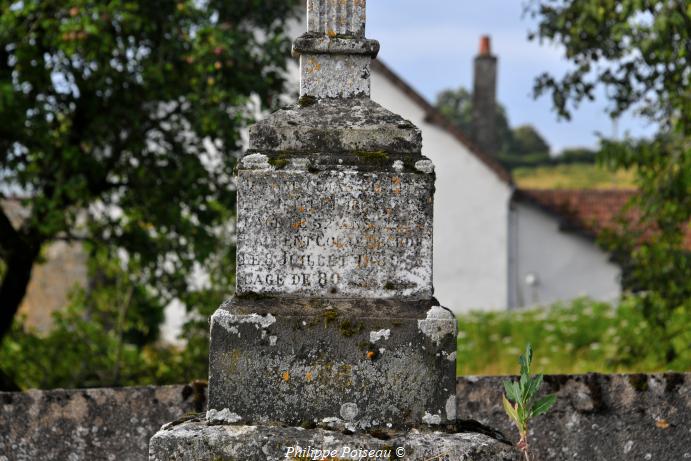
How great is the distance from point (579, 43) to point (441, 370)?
5.80 metres

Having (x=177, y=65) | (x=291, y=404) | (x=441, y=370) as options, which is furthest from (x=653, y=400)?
(x=177, y=65)

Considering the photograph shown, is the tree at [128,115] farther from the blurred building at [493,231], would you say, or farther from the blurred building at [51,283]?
the blurred building at [493,231]

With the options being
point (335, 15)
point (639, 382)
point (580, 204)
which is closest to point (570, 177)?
point (580, 204)

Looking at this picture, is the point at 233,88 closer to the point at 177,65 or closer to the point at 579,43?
the point at 177,65

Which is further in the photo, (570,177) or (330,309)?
(570,177)

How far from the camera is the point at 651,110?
9.15 m

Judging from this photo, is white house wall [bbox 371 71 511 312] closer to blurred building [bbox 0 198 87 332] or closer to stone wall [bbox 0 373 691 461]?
blurred building [bbox 0 198 87 332]

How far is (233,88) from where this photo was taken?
27.2 feet

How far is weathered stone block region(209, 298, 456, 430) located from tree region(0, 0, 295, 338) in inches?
170

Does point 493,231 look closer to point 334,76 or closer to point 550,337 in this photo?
point 550,337

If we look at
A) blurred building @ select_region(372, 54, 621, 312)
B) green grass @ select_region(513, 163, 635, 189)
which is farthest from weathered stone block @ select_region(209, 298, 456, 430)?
green grass @ select_region(513, 163, 635, 189)

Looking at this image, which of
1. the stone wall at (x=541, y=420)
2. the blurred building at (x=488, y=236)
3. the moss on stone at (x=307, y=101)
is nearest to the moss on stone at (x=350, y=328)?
the moss on stone at (x=307, y=101)

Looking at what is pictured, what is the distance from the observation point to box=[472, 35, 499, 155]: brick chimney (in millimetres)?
25359

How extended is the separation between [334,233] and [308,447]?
921 millimetres
